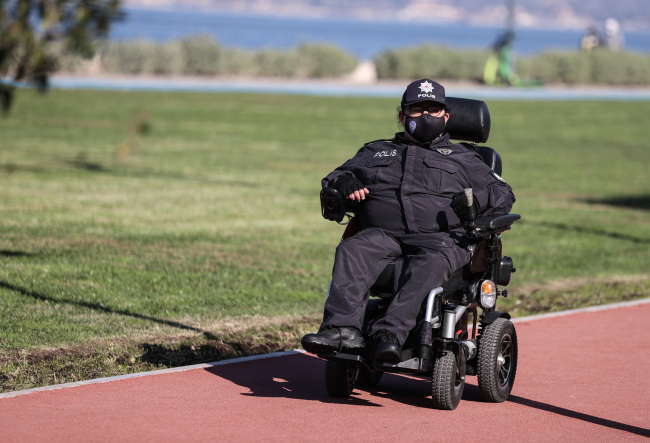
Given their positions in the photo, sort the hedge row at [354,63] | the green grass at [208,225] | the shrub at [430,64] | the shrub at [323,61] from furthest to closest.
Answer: the shrub at [323,61]
the shrub at [430,64]
the hedge row at [354,63]
the green grass at [208,225]

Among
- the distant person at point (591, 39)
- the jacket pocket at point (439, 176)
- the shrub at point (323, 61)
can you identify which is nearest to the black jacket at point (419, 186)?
the jacket pocket at point (439, 176)

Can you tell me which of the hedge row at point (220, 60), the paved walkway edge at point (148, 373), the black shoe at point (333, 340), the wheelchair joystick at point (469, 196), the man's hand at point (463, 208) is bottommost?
the paved walkway edge at point (148, 373)

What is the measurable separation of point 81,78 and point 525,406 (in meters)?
37.1

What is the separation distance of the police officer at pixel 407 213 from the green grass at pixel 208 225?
143cm

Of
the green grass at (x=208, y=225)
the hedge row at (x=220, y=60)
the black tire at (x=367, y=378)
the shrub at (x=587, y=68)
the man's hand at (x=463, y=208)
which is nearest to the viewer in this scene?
the man's hand at (x=463, y=208)

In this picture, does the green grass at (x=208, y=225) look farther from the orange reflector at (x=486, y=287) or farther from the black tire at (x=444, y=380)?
the orange reflector at (x=486, y=287)

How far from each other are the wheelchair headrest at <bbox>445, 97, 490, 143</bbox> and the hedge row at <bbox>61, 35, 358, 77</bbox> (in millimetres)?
37527

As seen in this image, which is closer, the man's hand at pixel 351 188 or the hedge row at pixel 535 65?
the man's hand at pixel 351 188

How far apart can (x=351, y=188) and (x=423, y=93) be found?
0.74 metres

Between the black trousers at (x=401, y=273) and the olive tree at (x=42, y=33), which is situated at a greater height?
the olive tree at (x=42, y=33)

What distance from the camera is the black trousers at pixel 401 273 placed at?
519 cm

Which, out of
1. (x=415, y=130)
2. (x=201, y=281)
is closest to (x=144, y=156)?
(x=201, y=281)

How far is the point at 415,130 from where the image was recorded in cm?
576

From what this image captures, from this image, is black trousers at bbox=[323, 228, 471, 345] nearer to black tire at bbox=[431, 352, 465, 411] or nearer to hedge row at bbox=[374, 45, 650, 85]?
black tire at bbox=[431, 352, 465, 411]
